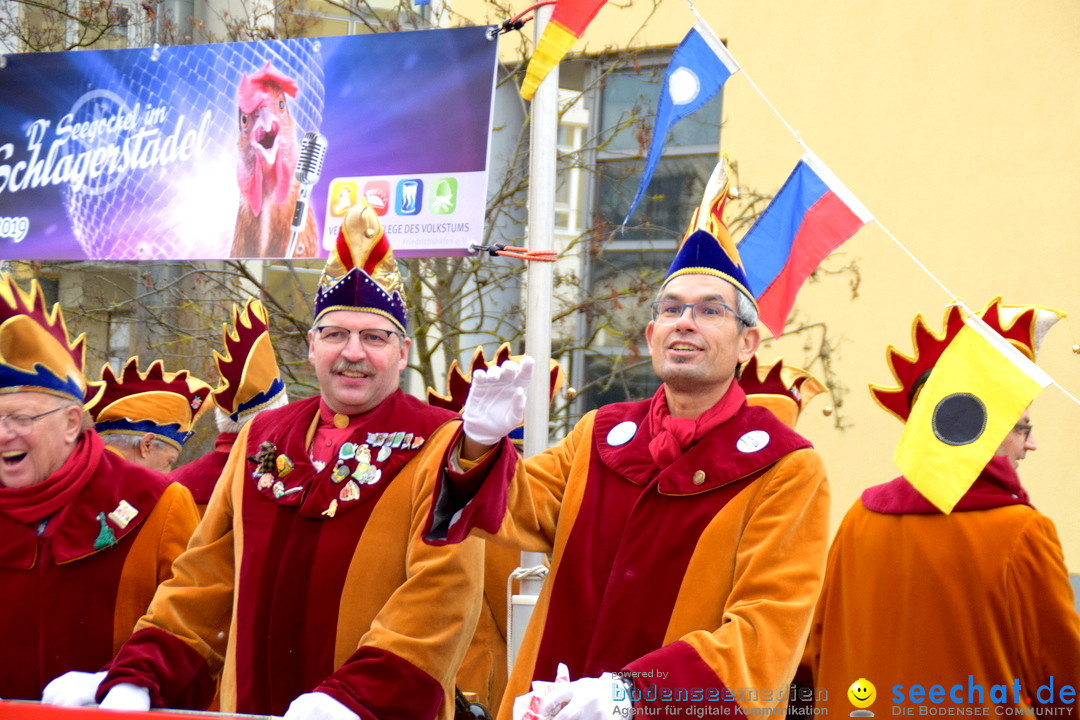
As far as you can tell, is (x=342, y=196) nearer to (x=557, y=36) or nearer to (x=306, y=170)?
(x=306, y=170)

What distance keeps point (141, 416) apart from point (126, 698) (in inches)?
108

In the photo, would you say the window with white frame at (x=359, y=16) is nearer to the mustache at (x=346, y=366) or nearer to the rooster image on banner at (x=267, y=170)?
the rooster image on banner at (x=267, y=170)

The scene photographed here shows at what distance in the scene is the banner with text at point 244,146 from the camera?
563 cm

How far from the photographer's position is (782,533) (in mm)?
3207

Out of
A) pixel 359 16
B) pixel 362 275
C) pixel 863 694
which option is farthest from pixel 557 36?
pixel 359 16

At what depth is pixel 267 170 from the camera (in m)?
6.01

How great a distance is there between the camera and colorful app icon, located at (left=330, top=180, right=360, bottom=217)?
5.76 metres

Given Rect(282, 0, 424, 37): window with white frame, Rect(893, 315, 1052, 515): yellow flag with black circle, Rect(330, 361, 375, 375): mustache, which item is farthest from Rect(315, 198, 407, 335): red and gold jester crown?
Rect(282, 0, 424, 37): window with white frame

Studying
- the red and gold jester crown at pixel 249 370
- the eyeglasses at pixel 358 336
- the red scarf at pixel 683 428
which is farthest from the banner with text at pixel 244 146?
the red scarf at pixel 683 428

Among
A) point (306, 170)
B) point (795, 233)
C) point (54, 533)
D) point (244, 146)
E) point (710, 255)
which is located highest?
point (244, 146)

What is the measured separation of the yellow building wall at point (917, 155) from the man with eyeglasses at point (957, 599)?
6921 mm

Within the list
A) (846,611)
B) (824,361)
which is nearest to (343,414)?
(846,611)

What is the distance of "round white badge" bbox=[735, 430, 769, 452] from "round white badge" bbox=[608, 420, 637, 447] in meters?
0.33

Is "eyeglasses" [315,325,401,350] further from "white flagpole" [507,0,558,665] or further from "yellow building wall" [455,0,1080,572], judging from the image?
"yellow building wall" [455,0,1080,572]
